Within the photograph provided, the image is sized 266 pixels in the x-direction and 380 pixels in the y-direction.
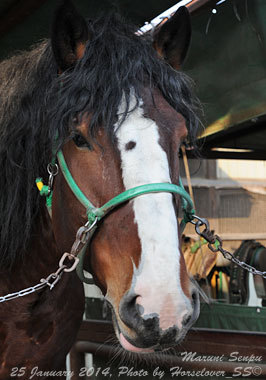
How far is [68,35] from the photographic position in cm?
156

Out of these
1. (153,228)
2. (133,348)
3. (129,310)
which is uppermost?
(153,228)

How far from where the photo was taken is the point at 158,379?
2.73m

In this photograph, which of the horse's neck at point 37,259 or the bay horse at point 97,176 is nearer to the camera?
the bay horse at point 97,176

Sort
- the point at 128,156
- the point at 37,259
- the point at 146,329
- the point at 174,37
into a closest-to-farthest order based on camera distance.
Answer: the point at 146,329 < the point at 128,156 < the point at 174,37 < the point at 37,259

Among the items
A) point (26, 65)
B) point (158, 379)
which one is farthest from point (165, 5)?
point (158, 379)

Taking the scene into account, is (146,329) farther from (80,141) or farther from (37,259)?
(37,259)

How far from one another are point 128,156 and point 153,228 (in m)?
0.24

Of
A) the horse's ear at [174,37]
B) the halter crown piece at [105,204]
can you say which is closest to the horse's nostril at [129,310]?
the halter crown piece at [105,204]

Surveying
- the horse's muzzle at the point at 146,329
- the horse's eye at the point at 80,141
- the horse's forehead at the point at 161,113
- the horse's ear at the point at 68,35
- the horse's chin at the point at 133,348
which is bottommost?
the horse's chin at the point at 133,348

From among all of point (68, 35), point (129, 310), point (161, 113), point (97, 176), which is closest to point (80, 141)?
point (97, 176)

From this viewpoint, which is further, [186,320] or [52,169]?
[52,169]

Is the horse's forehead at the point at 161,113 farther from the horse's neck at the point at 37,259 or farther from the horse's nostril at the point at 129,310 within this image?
the horse's neck at the point at 37,259

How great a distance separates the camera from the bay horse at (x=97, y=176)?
47.4 inches

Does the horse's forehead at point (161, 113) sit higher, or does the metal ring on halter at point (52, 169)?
the horse's forehead at point (161, 113)
